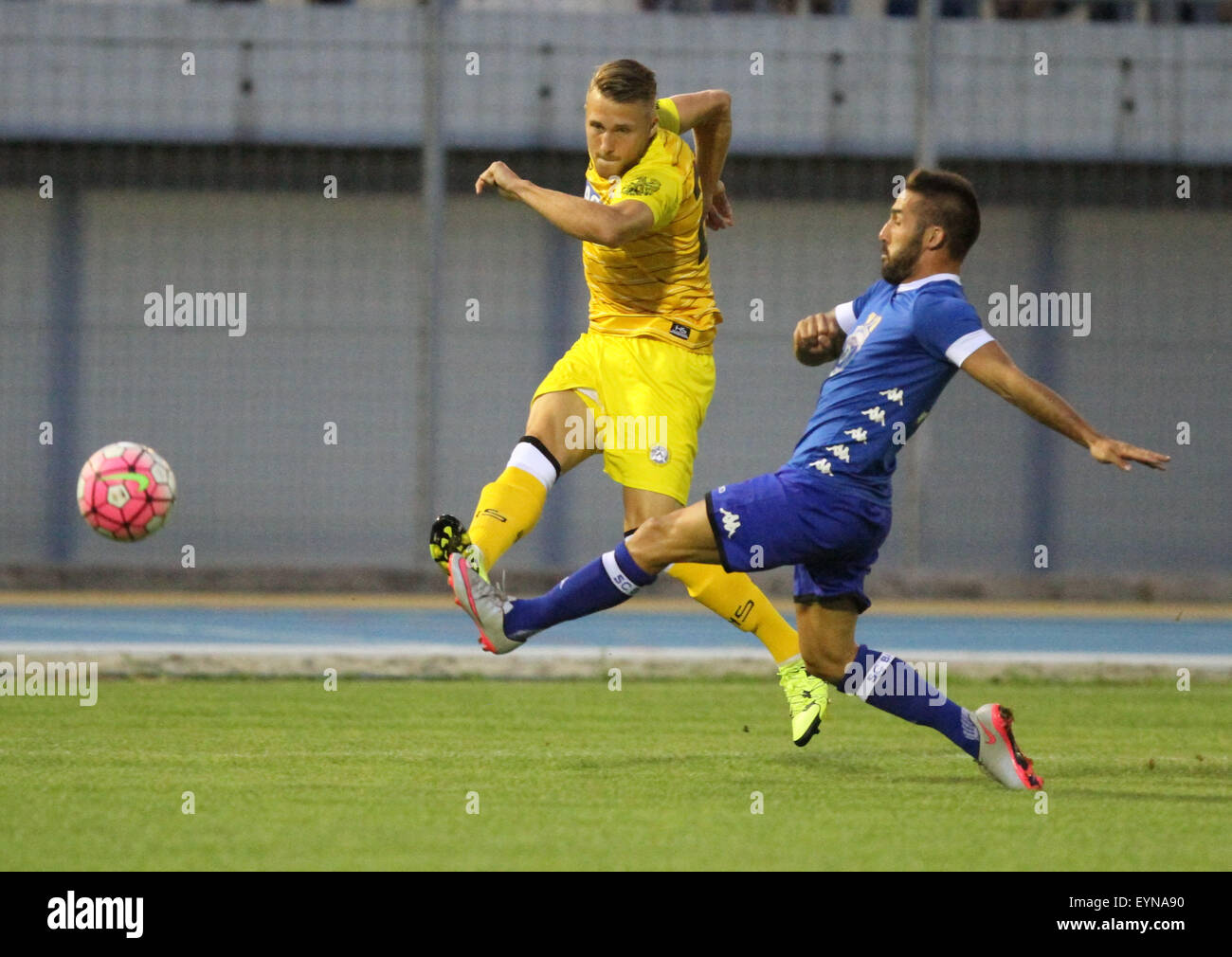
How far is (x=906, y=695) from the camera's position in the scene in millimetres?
5277

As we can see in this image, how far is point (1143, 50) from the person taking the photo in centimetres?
1342

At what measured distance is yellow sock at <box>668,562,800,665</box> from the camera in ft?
20.1

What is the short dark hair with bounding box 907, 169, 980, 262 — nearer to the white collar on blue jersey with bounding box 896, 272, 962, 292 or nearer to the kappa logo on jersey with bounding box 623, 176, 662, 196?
the white collar on blue jersey with bounding box 896, 272, 962, 292

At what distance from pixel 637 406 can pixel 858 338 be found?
0.94 metres

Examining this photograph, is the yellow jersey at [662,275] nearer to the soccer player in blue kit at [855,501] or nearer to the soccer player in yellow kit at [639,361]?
the soccer player in yellow kit at [639,361]

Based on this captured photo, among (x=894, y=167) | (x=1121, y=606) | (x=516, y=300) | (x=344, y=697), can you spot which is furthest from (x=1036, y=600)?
(x=344, y=697)

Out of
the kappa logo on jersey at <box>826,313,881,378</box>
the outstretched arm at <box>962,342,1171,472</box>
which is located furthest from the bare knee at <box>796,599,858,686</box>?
the outstretched arm at <box>962,342,1171,472</box>

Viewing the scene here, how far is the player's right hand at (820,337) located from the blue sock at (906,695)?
899mm

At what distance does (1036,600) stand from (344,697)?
6452 mm

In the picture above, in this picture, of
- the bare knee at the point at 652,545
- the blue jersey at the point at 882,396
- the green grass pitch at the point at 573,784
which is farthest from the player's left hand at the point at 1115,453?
the bare knee at the point at 652,545

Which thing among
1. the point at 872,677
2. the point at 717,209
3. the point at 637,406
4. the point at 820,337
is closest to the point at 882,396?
the point at 820,337

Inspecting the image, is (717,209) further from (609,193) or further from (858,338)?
(858,338)

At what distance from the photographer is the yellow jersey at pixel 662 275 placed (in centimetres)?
610

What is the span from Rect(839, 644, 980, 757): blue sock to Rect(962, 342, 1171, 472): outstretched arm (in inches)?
35.2
